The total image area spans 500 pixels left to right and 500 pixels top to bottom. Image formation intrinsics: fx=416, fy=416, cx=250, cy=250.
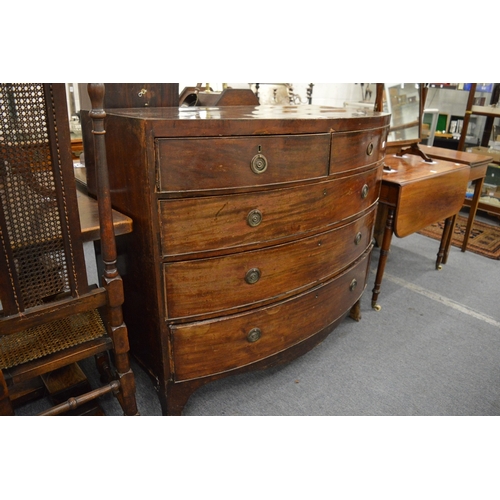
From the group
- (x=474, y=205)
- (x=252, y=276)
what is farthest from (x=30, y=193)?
(x=474, y=205)

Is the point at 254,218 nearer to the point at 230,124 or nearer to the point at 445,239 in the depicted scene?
the point at 230,124

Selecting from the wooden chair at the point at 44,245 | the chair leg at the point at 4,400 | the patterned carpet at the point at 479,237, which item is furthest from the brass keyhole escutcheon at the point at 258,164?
the patterned carpet at the point at 479,237

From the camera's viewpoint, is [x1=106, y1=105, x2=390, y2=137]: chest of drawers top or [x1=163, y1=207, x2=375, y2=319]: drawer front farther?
[x1=163, y1=207, x2=375, y2=319]: drawer front

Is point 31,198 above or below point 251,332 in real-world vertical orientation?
above

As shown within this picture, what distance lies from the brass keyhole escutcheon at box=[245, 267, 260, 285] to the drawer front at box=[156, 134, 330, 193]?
0.31m

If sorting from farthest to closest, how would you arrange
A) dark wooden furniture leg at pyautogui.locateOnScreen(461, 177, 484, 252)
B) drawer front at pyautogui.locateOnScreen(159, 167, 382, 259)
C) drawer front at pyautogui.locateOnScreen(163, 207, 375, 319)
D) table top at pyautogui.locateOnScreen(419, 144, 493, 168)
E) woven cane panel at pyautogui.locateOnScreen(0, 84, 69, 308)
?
dark wooden furniture leg at pyautogui.locateOnScreen(461, 177, 484, 252) < table top at pyautogui.locateOnScreen(419, 144, 493, 168) < drawer front at pyautogui.locateOnScreen(163, 207, 375, 319) < drawer front at pyautogui.locateOnScreen(159, 167, 382, 259) < woven cane panel at pyautogui.locateOnScreen(0, 84, 69, 308)

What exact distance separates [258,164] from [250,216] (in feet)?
0.56

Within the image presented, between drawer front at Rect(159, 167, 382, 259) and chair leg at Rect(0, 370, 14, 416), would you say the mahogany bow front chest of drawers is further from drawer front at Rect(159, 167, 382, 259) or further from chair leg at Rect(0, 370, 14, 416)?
chair leg at Rect(0, 370, 14, 416)

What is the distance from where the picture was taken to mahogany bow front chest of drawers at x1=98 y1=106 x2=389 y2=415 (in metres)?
1.23

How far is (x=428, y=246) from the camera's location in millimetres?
3479

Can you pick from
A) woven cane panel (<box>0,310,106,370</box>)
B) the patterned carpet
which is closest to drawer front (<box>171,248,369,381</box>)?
woven cane panel (<box>0,310,106,370</box>)

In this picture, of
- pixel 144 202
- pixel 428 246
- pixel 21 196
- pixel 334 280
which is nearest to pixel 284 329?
pixel 334 280

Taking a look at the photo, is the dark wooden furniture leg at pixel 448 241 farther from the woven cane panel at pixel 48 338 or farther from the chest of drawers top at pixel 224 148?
the woven cane panel at pixel 48 338

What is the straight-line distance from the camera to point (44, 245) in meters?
1.12
